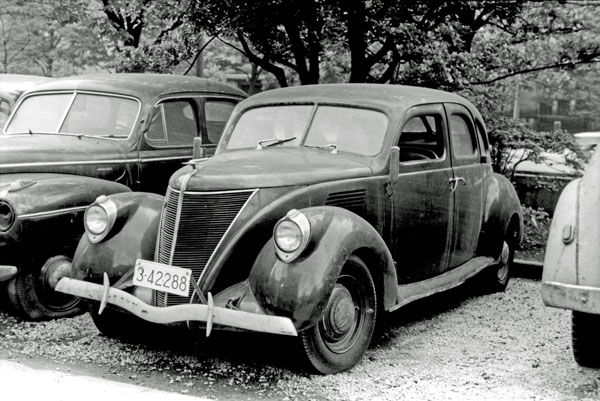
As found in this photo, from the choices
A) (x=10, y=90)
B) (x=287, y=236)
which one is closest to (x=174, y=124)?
(x=287, y=236)

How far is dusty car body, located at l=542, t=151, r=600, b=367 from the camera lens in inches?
180

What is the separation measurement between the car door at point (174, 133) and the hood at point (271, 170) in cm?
168

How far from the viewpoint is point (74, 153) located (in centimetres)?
697

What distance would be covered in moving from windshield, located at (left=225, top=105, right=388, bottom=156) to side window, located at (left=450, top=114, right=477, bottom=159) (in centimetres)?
104

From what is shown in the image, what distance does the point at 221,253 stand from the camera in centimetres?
498

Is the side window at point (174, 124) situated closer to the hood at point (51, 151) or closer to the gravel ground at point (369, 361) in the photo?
the hood at point (51, 151)

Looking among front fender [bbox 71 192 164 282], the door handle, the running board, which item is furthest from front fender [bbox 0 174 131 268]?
the door handle

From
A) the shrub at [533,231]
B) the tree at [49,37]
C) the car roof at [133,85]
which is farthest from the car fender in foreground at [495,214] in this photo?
the tree at [49,37]

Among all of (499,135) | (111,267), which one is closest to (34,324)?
(111,267)

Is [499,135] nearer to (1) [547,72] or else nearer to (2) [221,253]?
(1) [547,72]

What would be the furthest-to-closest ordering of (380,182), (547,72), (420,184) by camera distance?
(547,72), (420,184), (380,182)

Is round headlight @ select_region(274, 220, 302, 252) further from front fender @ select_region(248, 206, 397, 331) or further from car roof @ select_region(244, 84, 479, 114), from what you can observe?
car roof @ select_region(244, 84, 479, 114)

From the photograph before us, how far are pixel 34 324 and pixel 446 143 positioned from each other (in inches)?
143

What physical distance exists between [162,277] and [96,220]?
83cm
